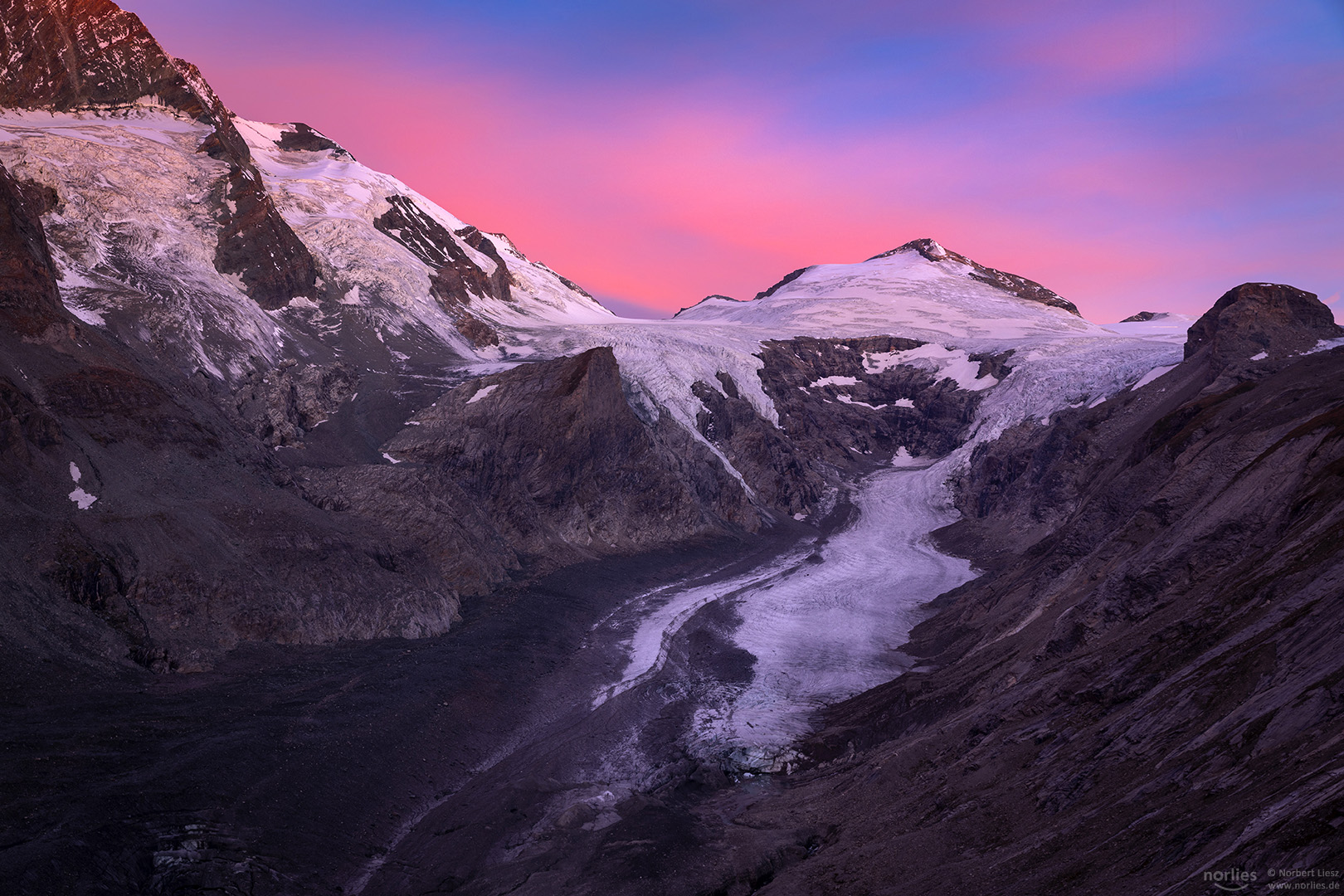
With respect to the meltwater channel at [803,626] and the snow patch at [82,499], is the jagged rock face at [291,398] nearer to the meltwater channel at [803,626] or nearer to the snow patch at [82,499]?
the snow patch at [82,499]

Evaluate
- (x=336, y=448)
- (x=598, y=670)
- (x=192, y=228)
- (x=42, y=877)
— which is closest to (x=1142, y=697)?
(x=42, y=877)

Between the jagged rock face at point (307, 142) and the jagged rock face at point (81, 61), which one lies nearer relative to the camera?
the jagged rock face at point (81, 61)

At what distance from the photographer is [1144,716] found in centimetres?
1652

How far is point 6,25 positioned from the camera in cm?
7231

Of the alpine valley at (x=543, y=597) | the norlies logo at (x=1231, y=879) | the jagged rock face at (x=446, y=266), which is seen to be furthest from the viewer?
the jagged rock face at (x=446, y=266)

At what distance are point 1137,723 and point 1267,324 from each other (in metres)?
55.9

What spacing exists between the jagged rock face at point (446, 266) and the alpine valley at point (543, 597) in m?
3.17

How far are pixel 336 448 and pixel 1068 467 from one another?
58.2 m

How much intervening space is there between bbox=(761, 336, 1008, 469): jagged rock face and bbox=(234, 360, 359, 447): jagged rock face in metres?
52.3

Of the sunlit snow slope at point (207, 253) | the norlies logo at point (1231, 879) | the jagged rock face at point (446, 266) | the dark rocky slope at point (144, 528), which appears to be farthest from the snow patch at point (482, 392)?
the norlies logo at point (1231, 879)

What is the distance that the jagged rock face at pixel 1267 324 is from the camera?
58094mm

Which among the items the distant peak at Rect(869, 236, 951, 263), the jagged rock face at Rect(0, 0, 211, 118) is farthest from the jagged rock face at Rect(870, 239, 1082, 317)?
the jagged rock face at Rect(0, 0, 211, 118)

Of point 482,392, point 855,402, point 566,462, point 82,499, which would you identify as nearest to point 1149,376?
point 855,402

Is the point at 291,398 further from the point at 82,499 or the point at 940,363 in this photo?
the point at 940,363
